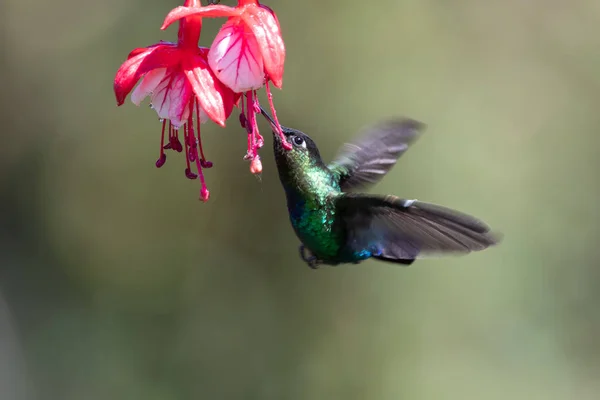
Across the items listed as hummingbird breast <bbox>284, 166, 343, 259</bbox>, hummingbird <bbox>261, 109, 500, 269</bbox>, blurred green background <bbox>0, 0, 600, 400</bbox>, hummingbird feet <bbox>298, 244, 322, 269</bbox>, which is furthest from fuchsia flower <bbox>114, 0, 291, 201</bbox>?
blurred green background <bbox>0, 0, 600, 400</bbox>

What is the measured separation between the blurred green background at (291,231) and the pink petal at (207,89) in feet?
9.22

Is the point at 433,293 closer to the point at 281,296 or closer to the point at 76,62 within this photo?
the point at 281,296

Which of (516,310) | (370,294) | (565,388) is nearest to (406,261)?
(370,294)

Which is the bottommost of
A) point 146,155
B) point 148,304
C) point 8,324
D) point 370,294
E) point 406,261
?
point 8,324

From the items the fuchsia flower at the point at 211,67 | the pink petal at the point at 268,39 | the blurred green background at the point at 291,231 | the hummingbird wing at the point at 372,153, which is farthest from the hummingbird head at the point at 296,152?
the blurred green background at the point at 291,231

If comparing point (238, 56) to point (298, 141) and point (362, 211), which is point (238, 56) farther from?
point (362, 211)

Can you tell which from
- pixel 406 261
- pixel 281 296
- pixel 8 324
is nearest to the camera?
pixel 406 261

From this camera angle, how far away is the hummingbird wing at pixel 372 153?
2121mm

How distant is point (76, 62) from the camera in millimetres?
4680

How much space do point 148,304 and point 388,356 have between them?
5.21ft

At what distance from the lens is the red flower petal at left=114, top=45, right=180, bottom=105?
4.27 ft

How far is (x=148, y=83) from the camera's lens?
1398 mm

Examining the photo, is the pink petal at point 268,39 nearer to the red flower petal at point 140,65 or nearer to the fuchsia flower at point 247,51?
the fuchsia flower at point 247,51

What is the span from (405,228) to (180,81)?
710 millimetres
